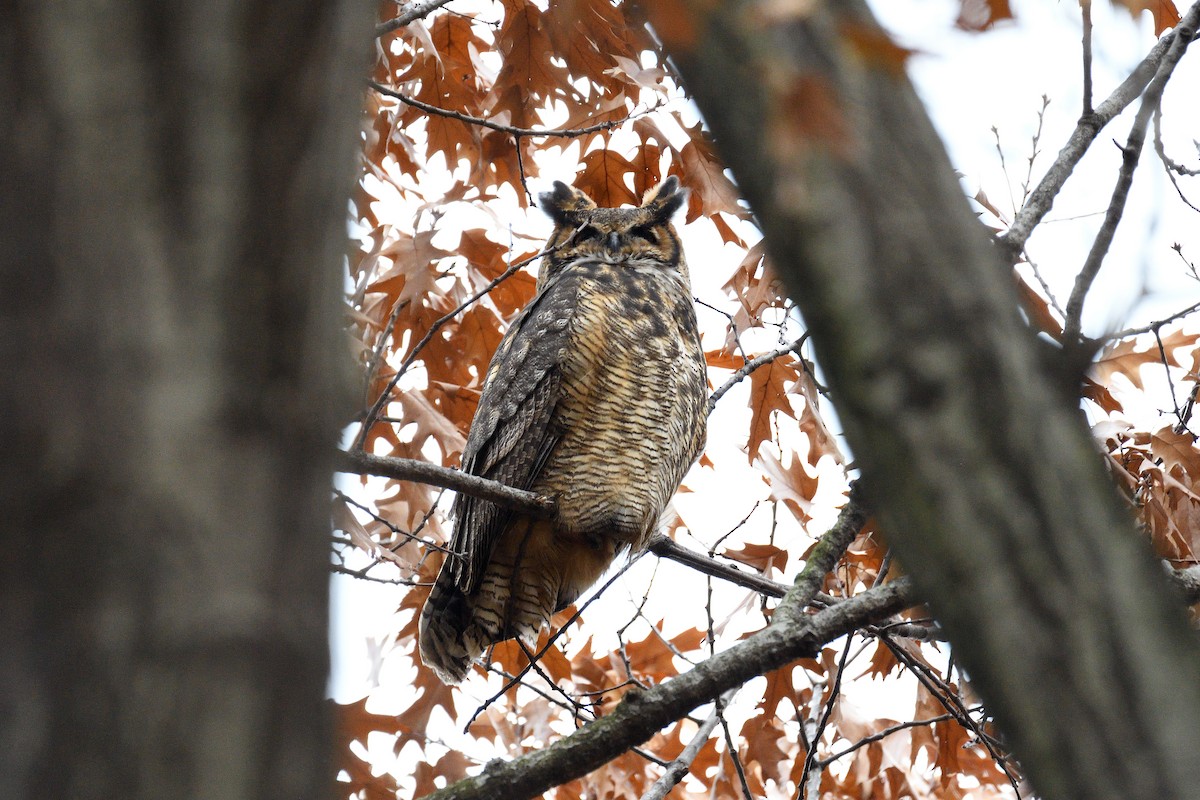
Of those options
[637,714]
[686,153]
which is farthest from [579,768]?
[686,153]

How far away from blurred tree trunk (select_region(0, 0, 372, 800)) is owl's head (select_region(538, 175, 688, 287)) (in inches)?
173

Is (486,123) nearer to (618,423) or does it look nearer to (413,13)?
(413,13)

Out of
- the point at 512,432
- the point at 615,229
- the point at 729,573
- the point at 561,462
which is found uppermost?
the point at 615,229

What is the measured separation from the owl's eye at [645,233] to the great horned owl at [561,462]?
872 millimetres

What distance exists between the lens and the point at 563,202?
5.40 meters

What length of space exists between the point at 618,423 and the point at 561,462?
0.84 feet

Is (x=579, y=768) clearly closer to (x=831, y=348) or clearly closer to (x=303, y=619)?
(x=831, y=348)

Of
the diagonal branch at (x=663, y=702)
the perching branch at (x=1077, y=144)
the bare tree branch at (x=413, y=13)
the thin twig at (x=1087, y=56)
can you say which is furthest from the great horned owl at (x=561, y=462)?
the thin twig at (x=1087, y=56)

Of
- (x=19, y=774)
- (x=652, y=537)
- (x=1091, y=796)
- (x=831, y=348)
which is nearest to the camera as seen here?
(x=19, y=774)

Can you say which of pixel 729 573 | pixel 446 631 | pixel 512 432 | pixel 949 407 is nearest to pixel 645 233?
pixel 512 432

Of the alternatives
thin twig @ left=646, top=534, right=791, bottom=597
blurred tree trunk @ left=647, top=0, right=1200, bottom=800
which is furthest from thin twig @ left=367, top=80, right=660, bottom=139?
blurred tree trunk @ left=647, top=0, right=1200, bottom=800

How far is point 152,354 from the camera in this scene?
65cm

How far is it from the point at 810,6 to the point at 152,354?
0.61 meters

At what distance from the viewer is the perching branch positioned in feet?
7.86
